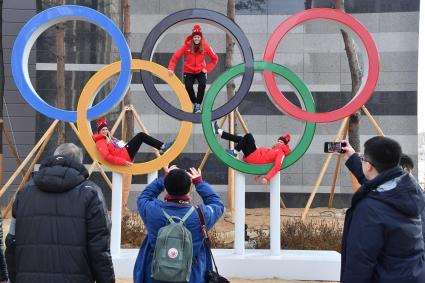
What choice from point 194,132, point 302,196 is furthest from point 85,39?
point 302,196

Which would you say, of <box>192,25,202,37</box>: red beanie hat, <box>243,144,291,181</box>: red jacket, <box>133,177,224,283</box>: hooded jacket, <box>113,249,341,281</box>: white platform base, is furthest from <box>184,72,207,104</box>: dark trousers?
<box>133,177,224,283</box>: hooded jacket

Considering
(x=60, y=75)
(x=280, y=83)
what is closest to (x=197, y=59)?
(x=280, y=83)

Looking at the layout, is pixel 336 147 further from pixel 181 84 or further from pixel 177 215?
pixel 181 84

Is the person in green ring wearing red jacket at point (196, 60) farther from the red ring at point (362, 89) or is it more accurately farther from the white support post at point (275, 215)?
the white support post at point (275, 215)

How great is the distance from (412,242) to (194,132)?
978 centimetres

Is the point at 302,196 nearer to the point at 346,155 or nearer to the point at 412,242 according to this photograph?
the point at 346,155

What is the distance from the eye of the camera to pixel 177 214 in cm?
304

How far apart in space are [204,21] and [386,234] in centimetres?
449

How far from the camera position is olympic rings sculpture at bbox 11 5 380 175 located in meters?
6.08

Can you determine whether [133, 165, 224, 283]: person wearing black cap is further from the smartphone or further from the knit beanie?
the smartphone

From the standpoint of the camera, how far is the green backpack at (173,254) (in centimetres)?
292

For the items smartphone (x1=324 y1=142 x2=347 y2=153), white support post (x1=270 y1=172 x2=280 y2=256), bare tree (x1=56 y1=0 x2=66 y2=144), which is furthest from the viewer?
bare tree (x1=56 y1=0 x2=66 y2=144)

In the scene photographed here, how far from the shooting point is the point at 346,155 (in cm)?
330

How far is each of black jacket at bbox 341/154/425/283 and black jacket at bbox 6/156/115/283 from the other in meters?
1.42
